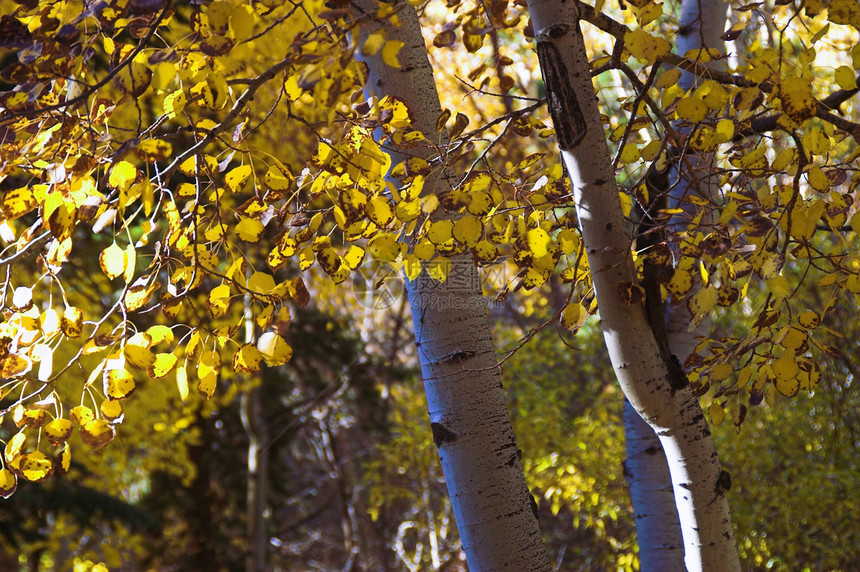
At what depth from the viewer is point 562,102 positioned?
1.12 m

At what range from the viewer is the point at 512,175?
1527 mm

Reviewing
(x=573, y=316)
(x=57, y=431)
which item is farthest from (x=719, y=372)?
(x=57, y=431)

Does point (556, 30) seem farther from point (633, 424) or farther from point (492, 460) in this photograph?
point (633, 424)

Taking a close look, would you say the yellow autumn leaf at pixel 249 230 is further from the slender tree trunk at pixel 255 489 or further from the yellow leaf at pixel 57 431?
the slender tree trunk at pixel 255 489

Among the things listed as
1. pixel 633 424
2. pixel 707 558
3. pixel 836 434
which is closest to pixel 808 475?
pixel 836 434

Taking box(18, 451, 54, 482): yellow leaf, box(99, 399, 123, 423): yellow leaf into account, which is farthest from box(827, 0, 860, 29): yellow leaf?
box(18, 451, 54, 482): yellow leaf

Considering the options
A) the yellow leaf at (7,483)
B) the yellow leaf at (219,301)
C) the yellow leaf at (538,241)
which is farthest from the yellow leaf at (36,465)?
the yellow leaf at (538,241)

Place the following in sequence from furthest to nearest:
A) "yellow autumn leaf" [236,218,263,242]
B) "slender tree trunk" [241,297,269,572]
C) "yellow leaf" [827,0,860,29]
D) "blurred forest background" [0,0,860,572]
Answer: "slender tree trunk" [241,297,269,572] < "blurred forest background" [0,0,860,572] < "yellow autumn leaf" [236,218,263,242] < "yellow leaf" [827,0,860,29]

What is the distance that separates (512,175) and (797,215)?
1.93 feet

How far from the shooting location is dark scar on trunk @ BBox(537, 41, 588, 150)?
1110mm

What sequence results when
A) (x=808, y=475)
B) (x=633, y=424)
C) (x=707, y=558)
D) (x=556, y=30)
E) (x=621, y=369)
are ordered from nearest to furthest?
(x=556, y=30)
(x=621, y=369)
(x=707, y=558)
(x=633, y=424)
(x=808, y=475)

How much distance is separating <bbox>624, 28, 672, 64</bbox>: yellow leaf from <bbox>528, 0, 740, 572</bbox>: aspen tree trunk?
0.08 m

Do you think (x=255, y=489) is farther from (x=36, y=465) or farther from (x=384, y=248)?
(x=384, y=248)

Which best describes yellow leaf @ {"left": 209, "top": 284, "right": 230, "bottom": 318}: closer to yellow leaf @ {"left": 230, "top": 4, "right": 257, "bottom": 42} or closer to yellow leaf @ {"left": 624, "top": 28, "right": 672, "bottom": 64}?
yellow leaf @ {"left": 230, "top": 4, "right": 257, "bottom": 42}
